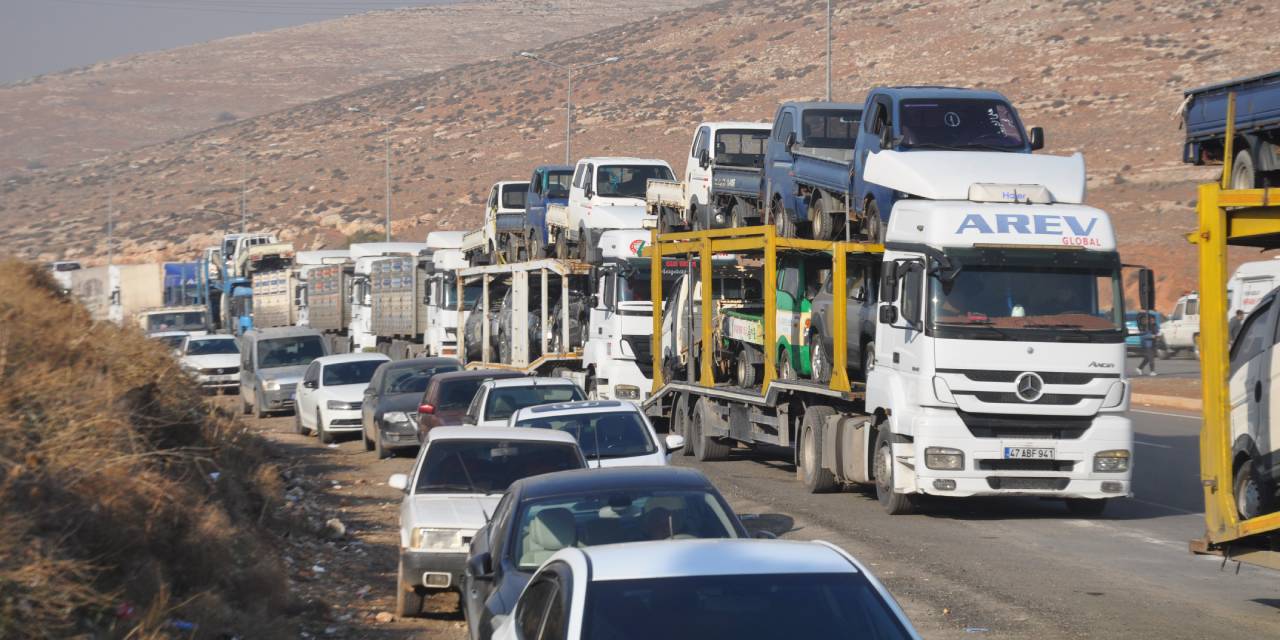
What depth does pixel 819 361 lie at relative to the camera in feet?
59.8

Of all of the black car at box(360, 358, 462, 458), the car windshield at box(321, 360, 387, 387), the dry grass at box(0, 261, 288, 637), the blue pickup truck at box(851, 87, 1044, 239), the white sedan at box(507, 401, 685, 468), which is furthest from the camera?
the car windshield at box(321, 360, 387, 387)

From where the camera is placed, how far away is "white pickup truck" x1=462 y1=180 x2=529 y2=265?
33.2 m

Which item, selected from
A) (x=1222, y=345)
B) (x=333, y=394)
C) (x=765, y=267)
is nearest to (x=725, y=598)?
(x=1222, y=345)

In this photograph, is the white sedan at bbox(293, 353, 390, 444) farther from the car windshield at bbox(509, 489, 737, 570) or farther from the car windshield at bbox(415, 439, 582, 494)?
the car windshield at bbox(509, 489, 737, 570)

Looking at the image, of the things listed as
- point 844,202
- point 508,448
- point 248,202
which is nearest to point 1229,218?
point 508,448

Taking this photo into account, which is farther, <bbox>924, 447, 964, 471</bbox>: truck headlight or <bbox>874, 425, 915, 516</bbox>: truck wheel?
<bbox>874, 425, 915, 516</bbox>: truck wheel

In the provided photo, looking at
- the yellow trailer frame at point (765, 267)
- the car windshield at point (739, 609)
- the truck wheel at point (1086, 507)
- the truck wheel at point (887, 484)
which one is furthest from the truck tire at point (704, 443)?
the car windshield at point (739, 609)

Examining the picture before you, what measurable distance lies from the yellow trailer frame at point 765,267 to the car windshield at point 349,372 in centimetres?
605

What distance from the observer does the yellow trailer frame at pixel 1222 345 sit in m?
9.39

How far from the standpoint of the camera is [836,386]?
17344 mm

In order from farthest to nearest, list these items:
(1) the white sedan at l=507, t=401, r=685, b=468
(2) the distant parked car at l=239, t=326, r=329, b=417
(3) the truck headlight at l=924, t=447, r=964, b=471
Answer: (2) the distant parked car at l=239, t=326, r=329, b=417 → (3) the truck headlight at l=924, t=447, r=964, b=471 → (1) the white sedan at l=507, t=401, r=685, b=468

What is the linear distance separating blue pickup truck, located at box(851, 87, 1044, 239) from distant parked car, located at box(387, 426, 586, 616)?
668 cm

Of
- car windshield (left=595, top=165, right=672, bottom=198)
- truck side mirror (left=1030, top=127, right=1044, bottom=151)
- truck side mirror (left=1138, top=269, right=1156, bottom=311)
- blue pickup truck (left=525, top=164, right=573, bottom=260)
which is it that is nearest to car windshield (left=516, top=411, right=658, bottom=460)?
truck side mirror (left=1138, top=269, right=1156, bottom=311)

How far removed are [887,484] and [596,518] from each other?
8480 millimetres
